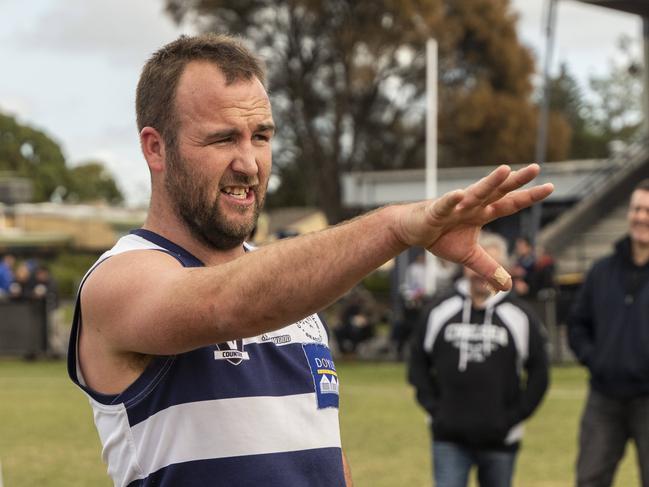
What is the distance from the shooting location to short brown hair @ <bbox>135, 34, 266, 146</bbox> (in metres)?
2.99

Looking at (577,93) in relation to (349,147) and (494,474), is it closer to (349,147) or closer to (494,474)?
(349,147)

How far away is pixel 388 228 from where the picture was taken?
97.0 inches

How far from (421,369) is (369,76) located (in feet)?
97.3

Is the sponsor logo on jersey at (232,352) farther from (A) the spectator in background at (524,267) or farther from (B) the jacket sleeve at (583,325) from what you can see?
(A) the spectator in background at (524,267)

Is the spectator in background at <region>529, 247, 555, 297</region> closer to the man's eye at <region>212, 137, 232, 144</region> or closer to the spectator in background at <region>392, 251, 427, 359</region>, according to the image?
the spectator in background at <region>392, 251, 427, 359</region>

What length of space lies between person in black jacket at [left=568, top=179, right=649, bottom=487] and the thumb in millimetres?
5320

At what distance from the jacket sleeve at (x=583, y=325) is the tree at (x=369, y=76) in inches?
1136

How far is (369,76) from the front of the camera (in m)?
36.9

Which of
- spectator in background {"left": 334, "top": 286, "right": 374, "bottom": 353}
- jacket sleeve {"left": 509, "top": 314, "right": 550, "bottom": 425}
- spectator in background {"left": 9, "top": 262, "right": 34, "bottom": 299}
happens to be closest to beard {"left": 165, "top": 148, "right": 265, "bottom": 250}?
jacket sleeve {"left": 509, "top": 314, "right": 550, "bottom": 425}

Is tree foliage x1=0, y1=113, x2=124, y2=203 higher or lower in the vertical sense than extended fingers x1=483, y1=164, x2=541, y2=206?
lower

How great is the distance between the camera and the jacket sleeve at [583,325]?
26.5 ft

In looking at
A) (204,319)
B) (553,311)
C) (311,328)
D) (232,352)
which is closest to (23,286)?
(553,311)

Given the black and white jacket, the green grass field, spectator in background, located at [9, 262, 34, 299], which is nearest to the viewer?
the black and white jacket

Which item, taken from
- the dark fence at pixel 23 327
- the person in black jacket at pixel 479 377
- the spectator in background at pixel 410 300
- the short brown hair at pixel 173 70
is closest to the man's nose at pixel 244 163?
the short brown hair at pixel 173 70
